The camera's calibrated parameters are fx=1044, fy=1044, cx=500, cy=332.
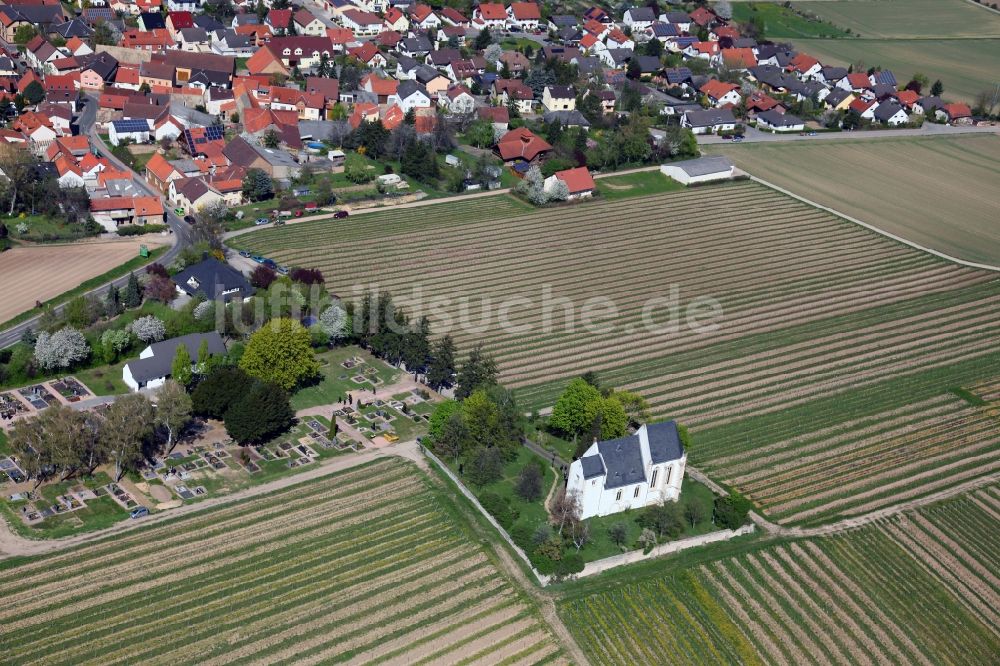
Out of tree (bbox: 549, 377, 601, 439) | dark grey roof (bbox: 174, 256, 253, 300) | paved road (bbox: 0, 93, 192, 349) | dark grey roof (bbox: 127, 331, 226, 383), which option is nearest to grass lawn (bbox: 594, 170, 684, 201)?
paved road (bbox: 0, 93, 192, 349)

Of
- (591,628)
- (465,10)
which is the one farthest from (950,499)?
(465,10)

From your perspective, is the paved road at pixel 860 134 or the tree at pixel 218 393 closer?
the tree at pixel 218 393

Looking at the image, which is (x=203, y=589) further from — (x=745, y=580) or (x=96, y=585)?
(x=745, y=580)

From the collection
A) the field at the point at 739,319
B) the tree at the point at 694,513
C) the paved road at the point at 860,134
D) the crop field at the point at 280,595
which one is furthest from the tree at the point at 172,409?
the paved road at the point at 860,134

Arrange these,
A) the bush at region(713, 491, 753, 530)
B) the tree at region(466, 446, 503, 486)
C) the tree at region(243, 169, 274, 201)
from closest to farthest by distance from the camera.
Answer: the bush at region(713, 491, 753, 530)
the tree at region(466, 446, 503, 486)
the tree at region(243, 169, 274, 201)

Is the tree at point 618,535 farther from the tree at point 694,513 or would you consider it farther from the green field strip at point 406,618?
the green field strip at point 406,618

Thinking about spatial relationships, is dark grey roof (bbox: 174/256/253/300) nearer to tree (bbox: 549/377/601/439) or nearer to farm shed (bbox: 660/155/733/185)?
tree (bbox: 549/377/601/439)

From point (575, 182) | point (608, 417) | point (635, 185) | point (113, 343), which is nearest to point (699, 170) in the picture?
point (635, 185)

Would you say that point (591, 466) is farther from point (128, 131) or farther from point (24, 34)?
point (24, 34)
